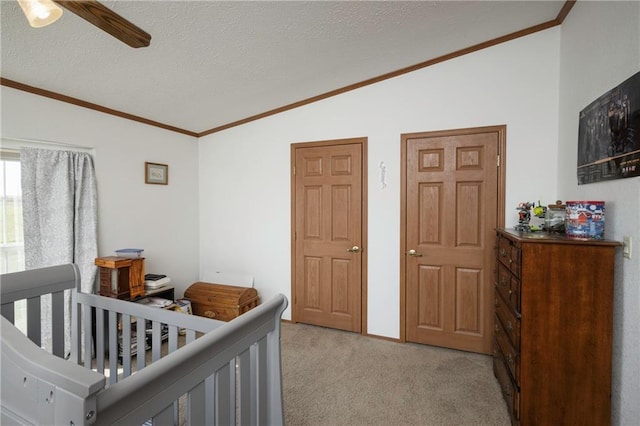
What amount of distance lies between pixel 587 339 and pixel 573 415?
1.38 feet

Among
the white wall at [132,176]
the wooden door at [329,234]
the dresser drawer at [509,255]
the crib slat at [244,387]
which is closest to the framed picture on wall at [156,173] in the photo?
the white wall at [132,176]

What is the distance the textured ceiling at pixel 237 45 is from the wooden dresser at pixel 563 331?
169 cm

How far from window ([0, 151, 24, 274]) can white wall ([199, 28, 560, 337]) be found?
5.79ft

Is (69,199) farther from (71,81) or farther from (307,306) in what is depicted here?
(307,306)

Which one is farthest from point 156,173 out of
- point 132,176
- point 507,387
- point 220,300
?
point 507,387

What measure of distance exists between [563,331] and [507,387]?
61cm

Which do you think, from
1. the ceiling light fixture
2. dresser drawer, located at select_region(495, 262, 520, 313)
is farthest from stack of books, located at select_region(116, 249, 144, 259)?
dresser drawer, located at select_region(495, 262, 520, 313)

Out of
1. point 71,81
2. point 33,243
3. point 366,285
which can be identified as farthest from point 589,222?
point 33,243

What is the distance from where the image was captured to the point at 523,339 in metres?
1.67

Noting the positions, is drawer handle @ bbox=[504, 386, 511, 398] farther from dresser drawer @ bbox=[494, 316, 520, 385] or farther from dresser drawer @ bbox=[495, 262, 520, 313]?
dresser drawer @ bbox=[495, 262, 520, 313]

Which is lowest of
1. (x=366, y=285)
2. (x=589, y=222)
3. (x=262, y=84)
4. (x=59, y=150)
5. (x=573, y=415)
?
(x=573, y=415)

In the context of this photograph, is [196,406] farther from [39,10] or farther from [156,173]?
[156,173]

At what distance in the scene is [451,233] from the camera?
2.79 metres

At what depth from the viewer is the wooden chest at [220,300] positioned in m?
3.18
